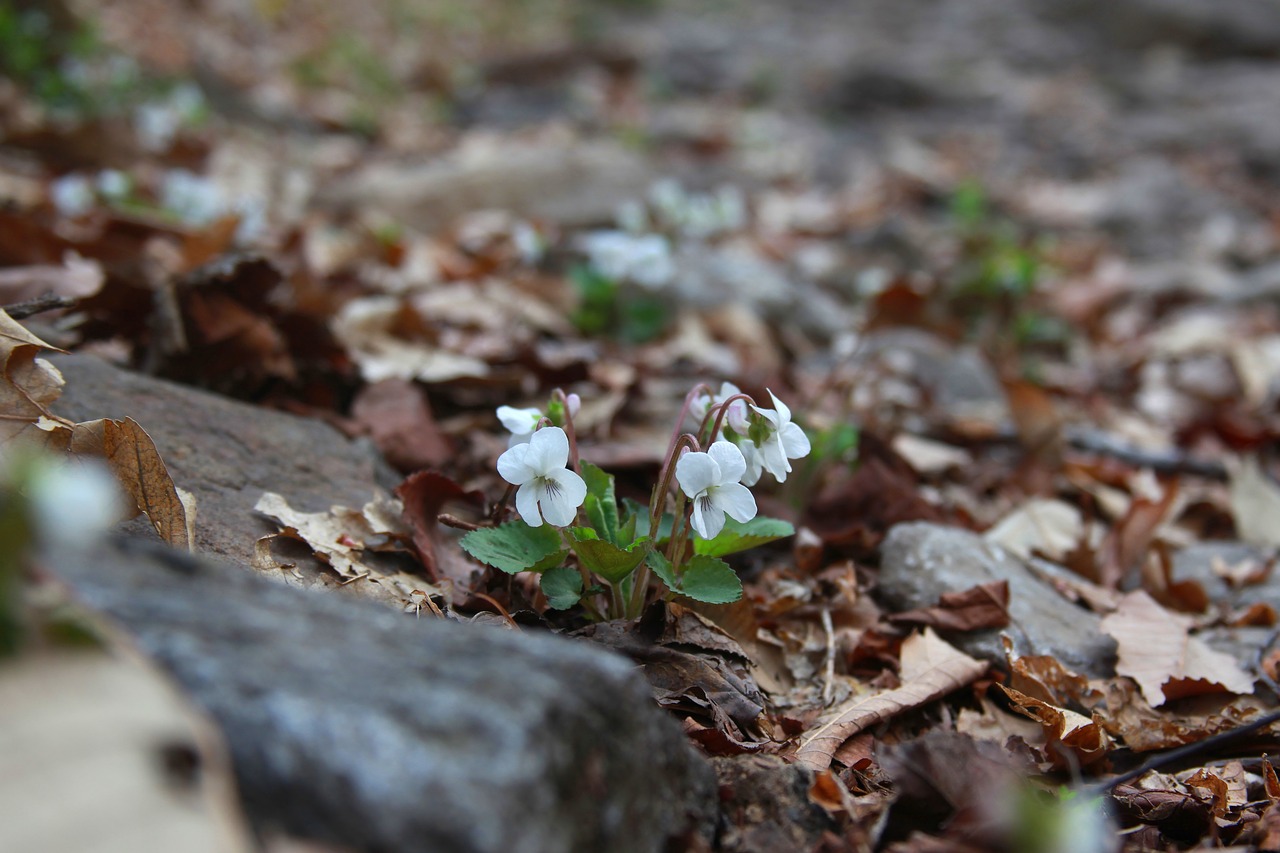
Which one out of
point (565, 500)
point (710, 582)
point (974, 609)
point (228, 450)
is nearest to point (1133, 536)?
point (974, 609)

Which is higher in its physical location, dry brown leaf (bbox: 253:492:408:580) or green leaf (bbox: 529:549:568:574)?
green leaf (bbox: 529:549:568:574)

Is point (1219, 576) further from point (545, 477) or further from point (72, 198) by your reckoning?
point (72, 198)

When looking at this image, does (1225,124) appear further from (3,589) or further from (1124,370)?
(3,589)

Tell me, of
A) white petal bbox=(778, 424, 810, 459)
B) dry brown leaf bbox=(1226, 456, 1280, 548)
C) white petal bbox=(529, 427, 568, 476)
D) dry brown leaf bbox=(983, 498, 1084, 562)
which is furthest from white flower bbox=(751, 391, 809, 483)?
dry brown leaf bbox=(1226, 456, 1280, 548)

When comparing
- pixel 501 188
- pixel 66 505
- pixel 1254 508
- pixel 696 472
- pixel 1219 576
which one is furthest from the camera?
pixel 501 188

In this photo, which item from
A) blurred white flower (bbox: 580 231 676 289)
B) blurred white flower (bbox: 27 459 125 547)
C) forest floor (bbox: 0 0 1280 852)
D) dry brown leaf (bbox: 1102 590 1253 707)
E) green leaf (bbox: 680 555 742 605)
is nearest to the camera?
blurred white flower (bbox: 27 459 125 547)

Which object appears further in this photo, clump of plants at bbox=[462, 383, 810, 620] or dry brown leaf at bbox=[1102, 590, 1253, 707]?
dry brown leaf at bbox=[1102, 590, 1253, 707]

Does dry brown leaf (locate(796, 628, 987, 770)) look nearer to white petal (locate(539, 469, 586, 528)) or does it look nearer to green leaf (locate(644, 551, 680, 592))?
green leaf (locate(644, 551, 680, 592))
